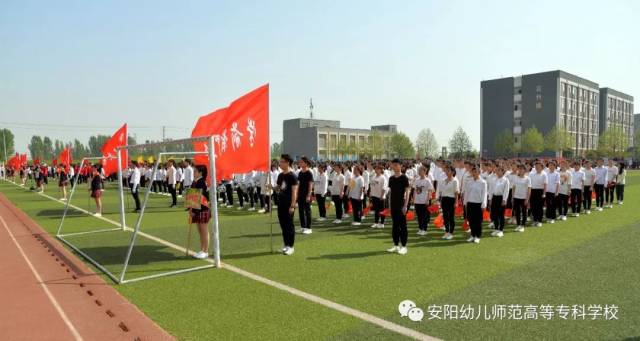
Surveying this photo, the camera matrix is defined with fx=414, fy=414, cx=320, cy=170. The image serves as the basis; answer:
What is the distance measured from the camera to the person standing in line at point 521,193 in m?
11.4

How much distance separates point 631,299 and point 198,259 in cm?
725

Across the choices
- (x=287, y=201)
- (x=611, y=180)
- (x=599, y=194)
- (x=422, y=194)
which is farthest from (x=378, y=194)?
(x=611, y=180)

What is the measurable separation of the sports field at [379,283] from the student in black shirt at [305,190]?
1.85 feet

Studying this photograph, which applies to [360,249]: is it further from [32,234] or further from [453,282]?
[32,234]

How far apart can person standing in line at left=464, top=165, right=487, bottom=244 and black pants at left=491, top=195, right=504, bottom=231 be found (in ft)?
3.90

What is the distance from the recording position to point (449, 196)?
998cm

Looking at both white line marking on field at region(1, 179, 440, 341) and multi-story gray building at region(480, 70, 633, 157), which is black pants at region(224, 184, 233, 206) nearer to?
white line marking on field at region(1, 179, 440, 341)

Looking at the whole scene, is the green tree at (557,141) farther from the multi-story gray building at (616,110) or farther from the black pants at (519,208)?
the black pants at (519,208)

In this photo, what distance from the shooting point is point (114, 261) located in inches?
328

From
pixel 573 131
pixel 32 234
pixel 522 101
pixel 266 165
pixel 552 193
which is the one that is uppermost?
pixel 522 101

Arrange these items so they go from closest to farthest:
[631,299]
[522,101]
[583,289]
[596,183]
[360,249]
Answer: [631,299]
[583,289]
[360,249]
[596,183]
[522,101]

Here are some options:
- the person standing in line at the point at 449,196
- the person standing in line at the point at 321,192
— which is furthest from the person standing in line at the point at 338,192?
the person standing in line at the point at 449,196

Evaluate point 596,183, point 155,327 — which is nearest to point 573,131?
point 596,183

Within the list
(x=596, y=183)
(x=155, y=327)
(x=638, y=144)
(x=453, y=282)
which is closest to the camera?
(x=155, y=327)
